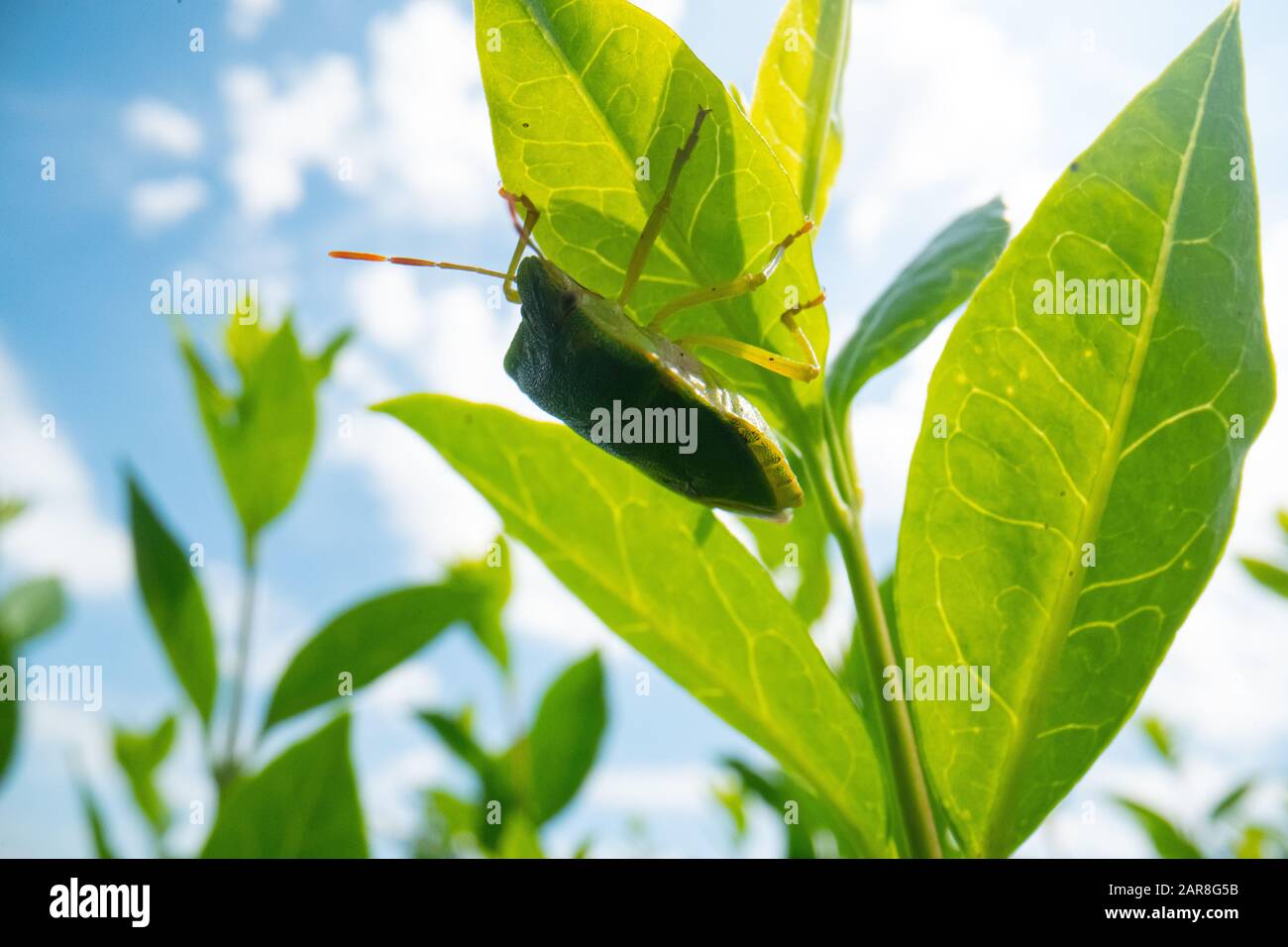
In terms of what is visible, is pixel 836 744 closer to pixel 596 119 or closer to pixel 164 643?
pixel 596 119

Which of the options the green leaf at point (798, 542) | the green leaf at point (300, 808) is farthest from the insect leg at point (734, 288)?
the green leaf at point (300, 808)

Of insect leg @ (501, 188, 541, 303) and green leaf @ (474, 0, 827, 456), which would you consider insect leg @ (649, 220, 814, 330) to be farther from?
insect leg @ (501, 188, 541, 303)

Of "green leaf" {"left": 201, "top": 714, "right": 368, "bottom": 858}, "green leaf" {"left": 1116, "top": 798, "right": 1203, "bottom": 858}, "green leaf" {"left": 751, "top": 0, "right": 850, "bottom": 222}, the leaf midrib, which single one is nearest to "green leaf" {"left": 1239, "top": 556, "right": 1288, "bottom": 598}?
"green leaf" {"left": 1116, "top": 798, "right": 1203, "bottom": 858}

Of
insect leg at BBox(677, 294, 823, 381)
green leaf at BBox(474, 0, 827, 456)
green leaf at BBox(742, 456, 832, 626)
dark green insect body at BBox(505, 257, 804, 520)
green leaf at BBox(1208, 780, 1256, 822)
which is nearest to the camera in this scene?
green leaf at BBox(474, 0, 827, 456)

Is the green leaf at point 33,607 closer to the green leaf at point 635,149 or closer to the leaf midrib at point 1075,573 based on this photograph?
the green leaf at point 635,149

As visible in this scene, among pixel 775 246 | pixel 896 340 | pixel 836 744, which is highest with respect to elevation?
pixel 775 246

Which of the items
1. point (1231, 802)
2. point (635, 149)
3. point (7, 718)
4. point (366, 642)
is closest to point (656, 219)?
point (635, 149)
